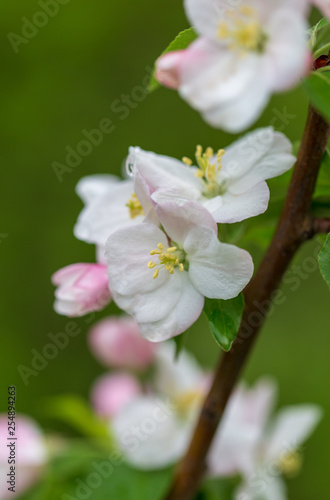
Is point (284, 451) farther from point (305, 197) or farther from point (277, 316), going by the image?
point (277, 316)

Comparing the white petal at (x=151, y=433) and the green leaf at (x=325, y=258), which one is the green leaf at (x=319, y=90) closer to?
the green leaf at (x=325, y=258)

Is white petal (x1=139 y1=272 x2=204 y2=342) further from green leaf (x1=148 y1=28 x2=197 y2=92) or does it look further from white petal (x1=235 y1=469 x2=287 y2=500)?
white petal (x1=235 y1=469 x2=287 y2=500)

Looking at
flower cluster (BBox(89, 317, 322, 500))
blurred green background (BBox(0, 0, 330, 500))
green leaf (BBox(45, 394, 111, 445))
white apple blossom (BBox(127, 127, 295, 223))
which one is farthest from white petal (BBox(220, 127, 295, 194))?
blurred green background (BBox(0, 0, 330, 500))

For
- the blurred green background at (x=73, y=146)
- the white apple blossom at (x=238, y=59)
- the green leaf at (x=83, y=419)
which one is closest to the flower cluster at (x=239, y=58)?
the white apple blossom at (x=238, y=59)

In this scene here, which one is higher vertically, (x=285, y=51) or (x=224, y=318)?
(x=285, y=51)

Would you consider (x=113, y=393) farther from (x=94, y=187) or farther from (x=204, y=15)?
(x=204, y=15)

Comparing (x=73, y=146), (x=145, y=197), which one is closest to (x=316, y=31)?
(x=145, y=197)
